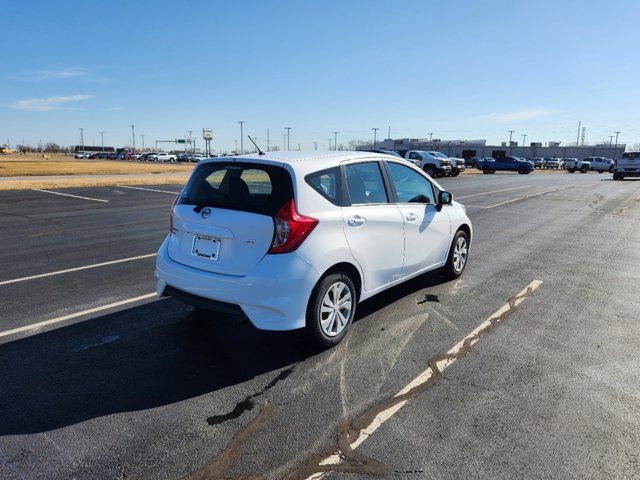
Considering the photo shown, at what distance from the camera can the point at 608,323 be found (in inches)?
196

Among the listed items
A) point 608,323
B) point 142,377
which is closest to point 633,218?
point 608,323

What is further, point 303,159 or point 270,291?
point 303,159

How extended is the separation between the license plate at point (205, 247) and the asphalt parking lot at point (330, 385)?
0.84 m

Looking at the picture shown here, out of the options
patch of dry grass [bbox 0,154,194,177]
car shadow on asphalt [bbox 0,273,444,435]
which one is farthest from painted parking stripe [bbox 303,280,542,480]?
patch of dry grass [bbox 0,154,194,177]

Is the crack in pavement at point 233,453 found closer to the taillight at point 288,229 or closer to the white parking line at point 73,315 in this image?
the taillight at point 288,229

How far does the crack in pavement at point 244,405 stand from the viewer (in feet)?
10.3

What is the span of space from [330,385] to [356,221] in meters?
1.49

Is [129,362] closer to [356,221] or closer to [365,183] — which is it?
[356,221]

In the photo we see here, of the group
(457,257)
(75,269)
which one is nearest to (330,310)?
(457,257)

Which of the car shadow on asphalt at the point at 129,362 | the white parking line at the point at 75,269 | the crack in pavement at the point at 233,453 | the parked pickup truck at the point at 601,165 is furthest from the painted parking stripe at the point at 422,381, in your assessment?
the parked pickup truck at the point at 601,165

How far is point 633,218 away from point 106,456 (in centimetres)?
1508

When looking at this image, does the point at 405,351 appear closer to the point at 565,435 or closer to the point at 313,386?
the point at 313,386

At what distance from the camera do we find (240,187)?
4.12 metres

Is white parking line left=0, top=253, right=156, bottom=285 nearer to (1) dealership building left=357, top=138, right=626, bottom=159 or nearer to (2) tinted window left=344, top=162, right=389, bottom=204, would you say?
(2) tinted window left=344, top=162, right=389, bottom=204
